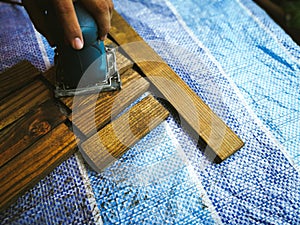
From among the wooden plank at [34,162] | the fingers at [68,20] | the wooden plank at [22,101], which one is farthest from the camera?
the wooden plank at [22,101]

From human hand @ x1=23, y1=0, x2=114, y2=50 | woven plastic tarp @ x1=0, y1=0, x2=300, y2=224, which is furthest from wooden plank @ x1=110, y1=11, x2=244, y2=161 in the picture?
human hand @ x1=23, y1=0, x2=114, y2=50

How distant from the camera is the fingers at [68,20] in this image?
84 cm

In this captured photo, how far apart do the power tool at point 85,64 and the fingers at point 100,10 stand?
14 millimetres

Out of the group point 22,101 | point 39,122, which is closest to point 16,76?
point 22,101

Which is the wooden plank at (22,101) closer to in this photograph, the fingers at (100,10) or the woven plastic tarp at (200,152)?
the woven plastic tarp at (200,152)

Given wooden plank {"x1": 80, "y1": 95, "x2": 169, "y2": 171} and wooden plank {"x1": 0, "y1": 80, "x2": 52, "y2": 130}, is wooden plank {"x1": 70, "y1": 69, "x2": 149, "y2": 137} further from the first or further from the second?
wooden plank {"x1": 0, "y1": 80, "x2": 52, "y2": 130}

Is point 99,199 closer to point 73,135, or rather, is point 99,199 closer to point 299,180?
point 73,135

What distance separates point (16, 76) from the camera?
1.20 metres

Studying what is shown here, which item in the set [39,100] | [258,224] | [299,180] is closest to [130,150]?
[39,100]

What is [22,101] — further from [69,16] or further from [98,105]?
[69,16]

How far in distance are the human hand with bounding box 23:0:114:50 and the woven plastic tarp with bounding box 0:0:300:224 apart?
1.17 ft

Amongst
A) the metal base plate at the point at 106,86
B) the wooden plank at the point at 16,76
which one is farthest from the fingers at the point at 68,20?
the wooden plank at the point at 16,76

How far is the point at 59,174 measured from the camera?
3.38 feet

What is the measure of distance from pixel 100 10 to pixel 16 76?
1.67ft
